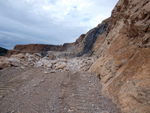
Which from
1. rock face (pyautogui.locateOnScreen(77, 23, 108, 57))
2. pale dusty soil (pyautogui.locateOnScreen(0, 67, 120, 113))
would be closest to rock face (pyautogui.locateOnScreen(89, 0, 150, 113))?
pale dusty soil (pyautogui.locateOnScreen(0, 67, 120, 113))

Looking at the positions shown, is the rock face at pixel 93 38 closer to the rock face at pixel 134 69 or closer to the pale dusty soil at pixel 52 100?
the rock face at pixel 134 69

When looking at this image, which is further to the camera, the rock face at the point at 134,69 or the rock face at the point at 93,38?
the rock face at the point at 93,38

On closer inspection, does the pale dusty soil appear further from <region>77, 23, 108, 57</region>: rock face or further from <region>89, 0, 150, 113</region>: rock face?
<region>77, 23, 108, 57</region>: rock face

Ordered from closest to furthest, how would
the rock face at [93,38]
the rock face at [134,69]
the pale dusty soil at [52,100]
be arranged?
1. the rock face at [134,69]
2. the pale dusty soil at [52,100]
3. the rock face at [93,38]

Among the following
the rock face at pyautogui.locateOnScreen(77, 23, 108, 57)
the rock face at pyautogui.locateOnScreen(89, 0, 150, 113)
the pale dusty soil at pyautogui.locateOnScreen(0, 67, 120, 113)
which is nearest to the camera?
the rock face at pyautogui.locateOnScreen(89, 0, 150, 113)

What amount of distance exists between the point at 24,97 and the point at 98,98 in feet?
8.00

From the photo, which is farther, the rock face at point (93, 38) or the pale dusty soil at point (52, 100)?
the rock face at point (93, 38)

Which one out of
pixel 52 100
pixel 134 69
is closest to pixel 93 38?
pixel 134 69

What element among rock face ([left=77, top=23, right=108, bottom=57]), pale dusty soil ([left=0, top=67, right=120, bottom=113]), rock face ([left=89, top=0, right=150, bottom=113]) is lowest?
pale dusty soil ([left=0, top=67, right=120, bottom=113])

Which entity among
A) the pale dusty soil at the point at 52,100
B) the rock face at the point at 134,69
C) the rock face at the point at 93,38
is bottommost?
the pale dusty soil at the point at 52,100

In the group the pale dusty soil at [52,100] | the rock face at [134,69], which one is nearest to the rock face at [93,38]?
the rock face at [134,69]

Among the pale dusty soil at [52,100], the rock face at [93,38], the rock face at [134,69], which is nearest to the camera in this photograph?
the rock face at [134,69]

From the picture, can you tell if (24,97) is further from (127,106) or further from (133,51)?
(133,51)

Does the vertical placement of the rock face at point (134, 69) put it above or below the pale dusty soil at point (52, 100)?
above
